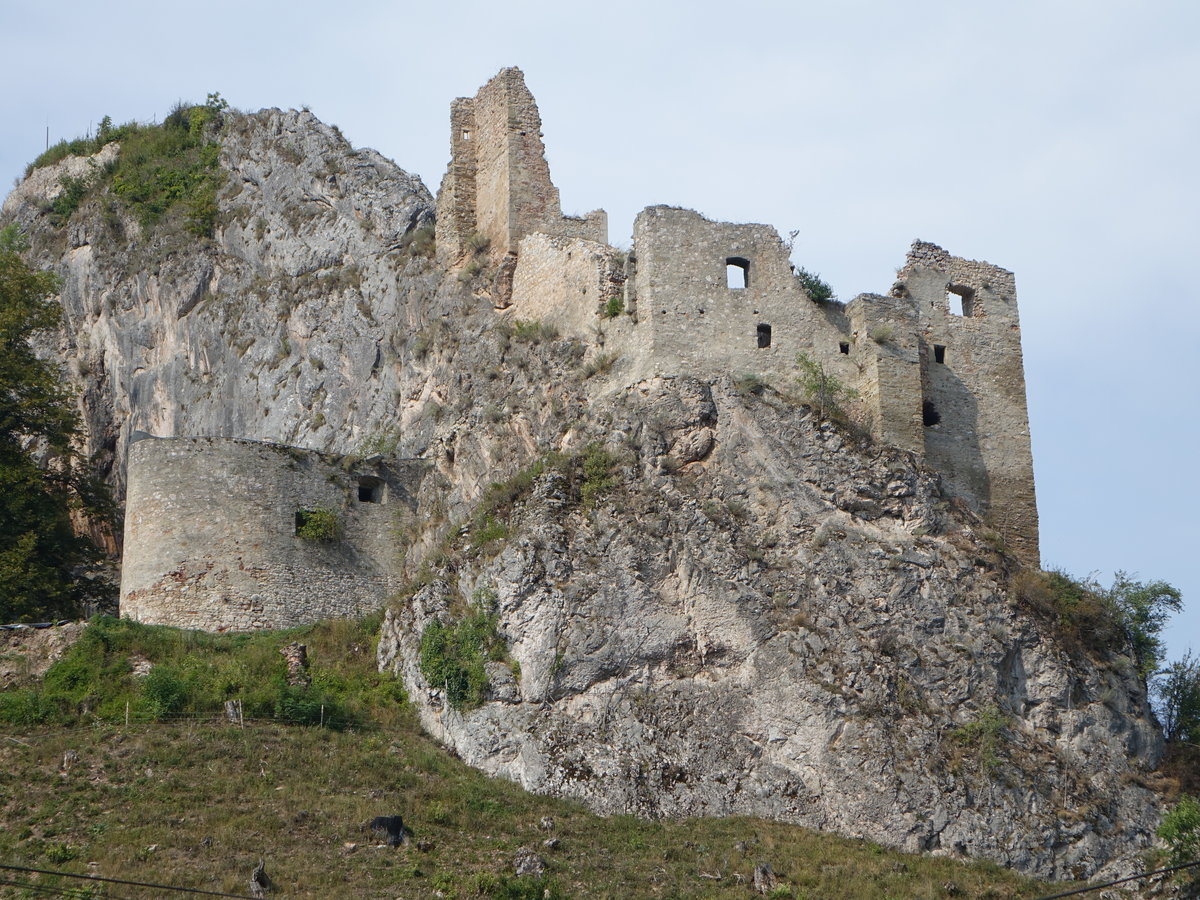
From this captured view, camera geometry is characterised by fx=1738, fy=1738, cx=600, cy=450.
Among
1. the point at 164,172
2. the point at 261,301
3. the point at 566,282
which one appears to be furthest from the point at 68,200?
the point at 566,282

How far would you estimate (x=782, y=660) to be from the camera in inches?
1277

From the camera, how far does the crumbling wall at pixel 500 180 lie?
137 feet

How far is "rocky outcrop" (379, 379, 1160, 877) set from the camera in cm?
3117

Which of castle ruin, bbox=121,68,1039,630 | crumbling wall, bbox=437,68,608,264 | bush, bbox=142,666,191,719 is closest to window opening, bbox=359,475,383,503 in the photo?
castle ruin, bbox=121,68,1039,630

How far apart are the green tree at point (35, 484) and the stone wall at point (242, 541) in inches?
91.8

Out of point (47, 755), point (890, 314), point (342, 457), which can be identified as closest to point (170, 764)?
point (47, 755)

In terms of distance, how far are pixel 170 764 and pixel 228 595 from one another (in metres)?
7.22

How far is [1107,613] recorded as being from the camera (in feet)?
116

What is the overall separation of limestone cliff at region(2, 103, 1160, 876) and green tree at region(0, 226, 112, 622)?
8.17 meters

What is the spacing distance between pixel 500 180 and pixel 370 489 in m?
8.33

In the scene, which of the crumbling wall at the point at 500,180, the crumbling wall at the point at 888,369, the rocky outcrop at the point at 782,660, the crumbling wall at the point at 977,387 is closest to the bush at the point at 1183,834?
the rocky outcrop at the point at 782,660

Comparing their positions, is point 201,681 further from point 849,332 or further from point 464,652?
point 849,332

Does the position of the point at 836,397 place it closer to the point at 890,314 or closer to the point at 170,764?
the point at 890,314

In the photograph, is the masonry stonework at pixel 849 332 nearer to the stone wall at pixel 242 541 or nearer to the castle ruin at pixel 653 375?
the castle ruin at pixel 653 375
